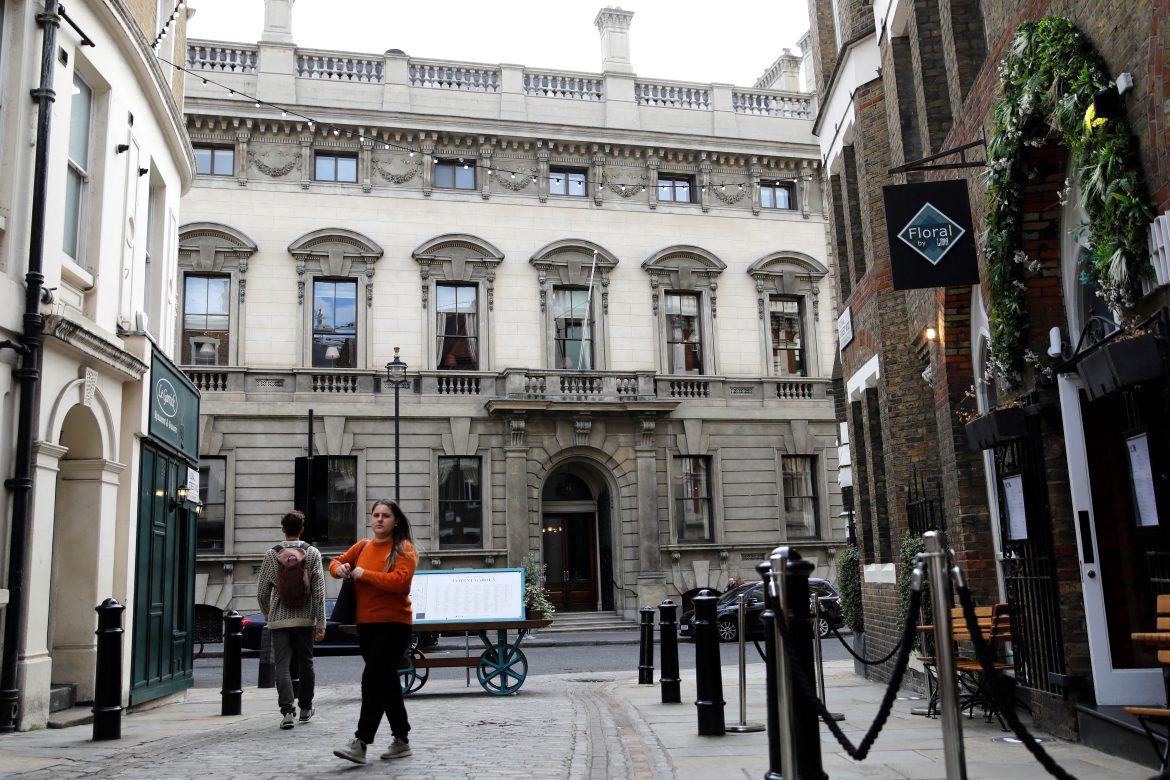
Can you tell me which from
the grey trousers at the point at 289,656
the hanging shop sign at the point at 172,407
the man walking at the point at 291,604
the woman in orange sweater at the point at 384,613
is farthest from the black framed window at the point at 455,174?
the woman in orange sweater at the point at 384,613

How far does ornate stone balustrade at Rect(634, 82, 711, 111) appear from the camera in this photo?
3247 centimetres

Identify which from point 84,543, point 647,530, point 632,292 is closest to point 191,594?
point 84,543

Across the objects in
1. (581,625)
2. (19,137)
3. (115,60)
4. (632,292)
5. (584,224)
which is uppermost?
(584,224)

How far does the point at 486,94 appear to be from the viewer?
3097 centimetres

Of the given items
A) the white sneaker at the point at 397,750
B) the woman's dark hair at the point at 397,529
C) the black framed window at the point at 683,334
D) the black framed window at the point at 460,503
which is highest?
the black framed window at the point at 683,334

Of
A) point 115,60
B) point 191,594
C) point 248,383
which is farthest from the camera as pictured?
point 248,383

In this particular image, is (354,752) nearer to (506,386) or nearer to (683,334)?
(506,386)

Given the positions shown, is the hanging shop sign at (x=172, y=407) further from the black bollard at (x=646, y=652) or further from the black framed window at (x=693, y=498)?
the black framed window at (x=693, y=498)

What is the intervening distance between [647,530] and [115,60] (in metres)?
20.6

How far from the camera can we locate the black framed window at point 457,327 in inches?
1168

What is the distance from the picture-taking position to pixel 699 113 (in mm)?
32656

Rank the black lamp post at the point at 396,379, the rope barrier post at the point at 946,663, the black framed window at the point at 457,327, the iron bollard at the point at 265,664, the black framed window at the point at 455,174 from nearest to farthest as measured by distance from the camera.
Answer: the rope barrier post at the point at 946,663, the iron bollard at the point at 265,664, the black lamp post at the point at 396,379, the black framed window at the point at 457,327, the black framed window at the point at 455,174

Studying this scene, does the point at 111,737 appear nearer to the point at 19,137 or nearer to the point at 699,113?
the point at 19,137

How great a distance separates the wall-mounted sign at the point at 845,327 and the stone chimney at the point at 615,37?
62.2 ft
